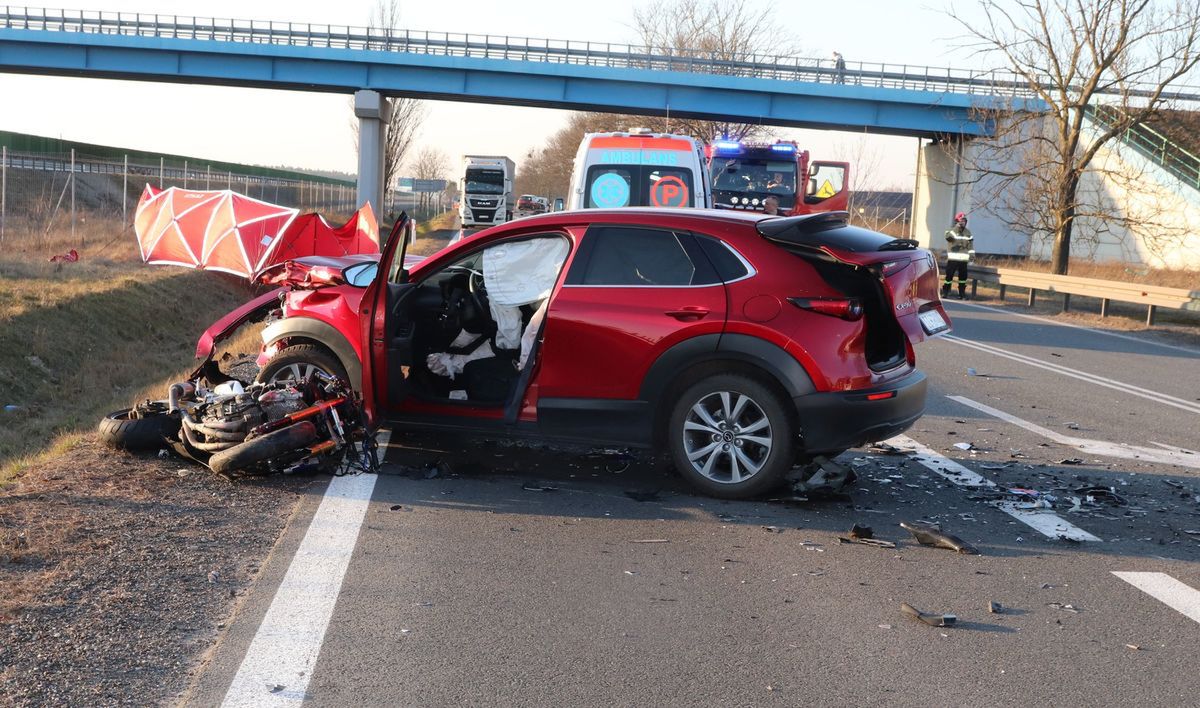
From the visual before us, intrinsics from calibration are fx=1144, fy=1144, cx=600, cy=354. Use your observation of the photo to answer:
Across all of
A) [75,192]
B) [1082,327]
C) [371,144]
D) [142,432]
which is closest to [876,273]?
[142,432]

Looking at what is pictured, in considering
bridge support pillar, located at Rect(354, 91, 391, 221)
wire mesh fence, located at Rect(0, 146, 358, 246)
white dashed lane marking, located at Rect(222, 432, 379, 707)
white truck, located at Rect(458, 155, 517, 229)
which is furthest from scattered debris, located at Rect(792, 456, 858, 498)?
white truck, located at Rect(458, 155, 517, 229)

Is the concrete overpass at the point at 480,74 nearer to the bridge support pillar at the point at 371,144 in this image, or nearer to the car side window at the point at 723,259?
the bridge support pillar at the point at 371,144

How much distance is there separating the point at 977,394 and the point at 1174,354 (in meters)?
6.60

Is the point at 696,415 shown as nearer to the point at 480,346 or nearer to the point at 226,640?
the point at 480,346

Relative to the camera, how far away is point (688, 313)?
672 cm

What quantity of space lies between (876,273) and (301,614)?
3.68m

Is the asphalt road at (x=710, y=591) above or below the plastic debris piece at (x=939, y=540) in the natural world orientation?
below

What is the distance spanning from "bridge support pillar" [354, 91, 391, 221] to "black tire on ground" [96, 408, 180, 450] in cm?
4131

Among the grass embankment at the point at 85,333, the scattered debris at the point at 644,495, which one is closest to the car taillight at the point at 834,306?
the scattered debris at the point at 644,495

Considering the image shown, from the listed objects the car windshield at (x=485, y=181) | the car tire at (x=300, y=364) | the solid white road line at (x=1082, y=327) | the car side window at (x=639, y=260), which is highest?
the car windshield at (x=485, y=181)

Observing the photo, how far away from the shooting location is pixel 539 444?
8.15 m

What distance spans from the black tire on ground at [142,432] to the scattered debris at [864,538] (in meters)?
4.21

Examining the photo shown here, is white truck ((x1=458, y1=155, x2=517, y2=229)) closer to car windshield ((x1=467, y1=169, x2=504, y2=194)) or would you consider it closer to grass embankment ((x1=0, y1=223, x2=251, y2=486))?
car windshield ((x1=467, y1=169, x2=504, y2=194))

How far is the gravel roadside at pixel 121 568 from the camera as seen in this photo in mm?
3939
